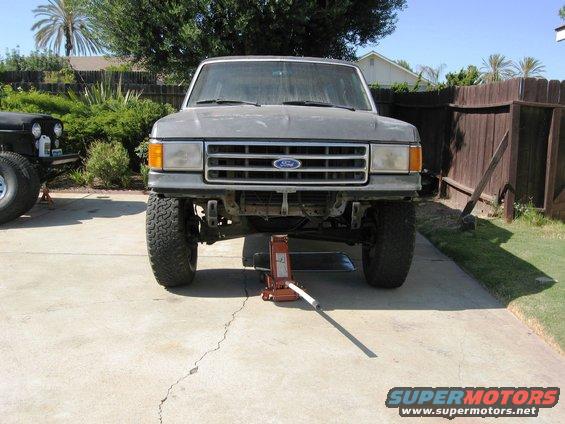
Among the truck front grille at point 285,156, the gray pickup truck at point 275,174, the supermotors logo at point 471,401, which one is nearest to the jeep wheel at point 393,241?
the gray pickup truck at point 275,174

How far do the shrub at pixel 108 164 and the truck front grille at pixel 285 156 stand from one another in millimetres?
6371

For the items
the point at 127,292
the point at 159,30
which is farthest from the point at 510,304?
the point at 159,30

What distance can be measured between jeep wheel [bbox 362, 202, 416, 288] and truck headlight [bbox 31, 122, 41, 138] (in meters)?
5.13

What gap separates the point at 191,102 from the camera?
515 centimetres

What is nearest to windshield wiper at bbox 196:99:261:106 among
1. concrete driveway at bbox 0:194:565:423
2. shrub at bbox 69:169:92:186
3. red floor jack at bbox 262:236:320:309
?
red floor jack at bbox 262:236:320:309

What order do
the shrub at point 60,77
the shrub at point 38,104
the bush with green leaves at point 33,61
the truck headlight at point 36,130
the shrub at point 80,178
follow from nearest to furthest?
1. the truck headlight at point 36,130
2. the shrub at point 80,178
3. the shrub at point 38,104
4. the shrub at point 60,77
5. the bush with green leaves at point 33,61

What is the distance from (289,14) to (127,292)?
6420 mm

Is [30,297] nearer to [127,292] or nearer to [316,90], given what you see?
[127,292]

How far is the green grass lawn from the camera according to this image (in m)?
4.23

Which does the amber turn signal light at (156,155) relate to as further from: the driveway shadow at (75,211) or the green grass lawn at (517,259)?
the driveway shadow at (75,211)

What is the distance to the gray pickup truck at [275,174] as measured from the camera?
4.01 m

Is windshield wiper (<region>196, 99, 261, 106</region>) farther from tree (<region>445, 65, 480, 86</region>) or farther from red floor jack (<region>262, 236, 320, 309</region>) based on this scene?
tree (<region>445, 65, 480, 86</region>)

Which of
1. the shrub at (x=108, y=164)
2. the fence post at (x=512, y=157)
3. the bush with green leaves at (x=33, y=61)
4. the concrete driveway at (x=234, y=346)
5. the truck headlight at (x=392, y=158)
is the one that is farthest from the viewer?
the bush with green leaves at (x=33, y=61)

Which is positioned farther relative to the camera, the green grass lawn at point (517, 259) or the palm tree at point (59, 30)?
the palm tree at point (59, 30)
